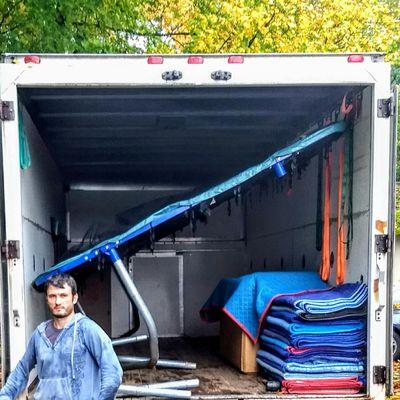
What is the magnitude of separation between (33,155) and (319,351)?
3.02 meters

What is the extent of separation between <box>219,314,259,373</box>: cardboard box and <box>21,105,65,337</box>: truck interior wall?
6.03 feet

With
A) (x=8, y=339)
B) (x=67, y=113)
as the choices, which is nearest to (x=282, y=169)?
(x=67, y=113)

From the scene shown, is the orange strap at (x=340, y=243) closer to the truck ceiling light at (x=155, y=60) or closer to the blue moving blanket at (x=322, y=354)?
the blue moving blanket at (x=322, y=354)

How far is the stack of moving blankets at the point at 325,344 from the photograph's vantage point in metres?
4.98

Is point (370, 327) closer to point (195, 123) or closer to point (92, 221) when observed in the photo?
point (195, 123)

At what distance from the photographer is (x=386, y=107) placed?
4656mm

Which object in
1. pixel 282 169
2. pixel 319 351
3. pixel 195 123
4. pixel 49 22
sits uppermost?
pixel 49 22

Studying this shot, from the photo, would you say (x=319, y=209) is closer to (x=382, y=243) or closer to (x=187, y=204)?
(x=187, y=204)

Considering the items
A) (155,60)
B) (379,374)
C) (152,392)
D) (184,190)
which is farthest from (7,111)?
(184,190)

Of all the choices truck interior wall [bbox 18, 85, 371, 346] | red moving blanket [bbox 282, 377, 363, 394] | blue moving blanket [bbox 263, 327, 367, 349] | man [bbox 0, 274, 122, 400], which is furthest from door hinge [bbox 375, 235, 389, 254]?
man [bbox 0, 274, 122, 400]

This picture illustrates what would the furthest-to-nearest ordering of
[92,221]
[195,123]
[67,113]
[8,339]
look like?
[92,221] → [195,123] → [67,113] → [8,339]

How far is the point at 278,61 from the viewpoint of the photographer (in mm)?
4621

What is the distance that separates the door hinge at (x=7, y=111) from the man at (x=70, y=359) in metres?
1.56

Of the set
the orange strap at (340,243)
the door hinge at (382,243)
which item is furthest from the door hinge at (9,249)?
the orange strap at (340,243)
